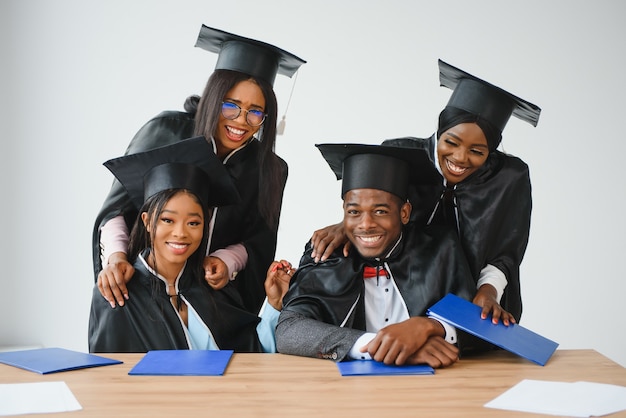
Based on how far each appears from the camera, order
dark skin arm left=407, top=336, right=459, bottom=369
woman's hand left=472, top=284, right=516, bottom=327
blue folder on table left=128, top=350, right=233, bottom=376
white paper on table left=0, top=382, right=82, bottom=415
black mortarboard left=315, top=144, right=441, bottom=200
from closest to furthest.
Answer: white paper on table left=0, top=382, right=82, bottom=415 → blue folder on table left=128, top=350, right=233, bottom=376 → dark skin arm left=407, top=336, right=459, bottom=369 → woman's hand left=472, top=284, right=516, bottom=327 → black mortarboard left=315, top=144, right=441, bottom=200

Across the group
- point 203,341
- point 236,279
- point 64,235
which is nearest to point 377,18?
point 64,235

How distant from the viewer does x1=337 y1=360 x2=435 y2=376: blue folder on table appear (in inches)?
96.4

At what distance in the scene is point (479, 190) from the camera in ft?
10.8

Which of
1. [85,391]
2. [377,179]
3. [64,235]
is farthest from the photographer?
[64,235]

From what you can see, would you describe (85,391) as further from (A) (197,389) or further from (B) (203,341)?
(B) (203,341)

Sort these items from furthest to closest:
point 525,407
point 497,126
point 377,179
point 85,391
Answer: point 497,126 < point 377,179 < point 85,391 < point 525,407

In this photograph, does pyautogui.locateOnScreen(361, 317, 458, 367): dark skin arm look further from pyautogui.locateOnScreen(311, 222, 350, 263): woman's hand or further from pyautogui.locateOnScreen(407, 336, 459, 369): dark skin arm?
pyautogui.locateOnScreen(311, 222, 350, 263): woman's hand

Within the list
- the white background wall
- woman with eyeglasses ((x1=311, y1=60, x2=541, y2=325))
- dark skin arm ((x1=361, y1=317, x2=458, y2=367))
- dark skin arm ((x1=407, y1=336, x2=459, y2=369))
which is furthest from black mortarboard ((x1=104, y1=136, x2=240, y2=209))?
the white background wall

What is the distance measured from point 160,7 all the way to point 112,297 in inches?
143

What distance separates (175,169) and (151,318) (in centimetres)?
58

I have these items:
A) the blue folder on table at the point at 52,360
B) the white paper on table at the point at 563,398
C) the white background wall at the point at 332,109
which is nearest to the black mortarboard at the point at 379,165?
the white paper on table at the point at 563,398

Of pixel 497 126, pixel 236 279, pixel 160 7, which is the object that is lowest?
pixel 236 279

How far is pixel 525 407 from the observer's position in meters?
2.09

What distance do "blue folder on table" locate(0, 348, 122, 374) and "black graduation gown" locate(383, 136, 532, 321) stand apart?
141cm
